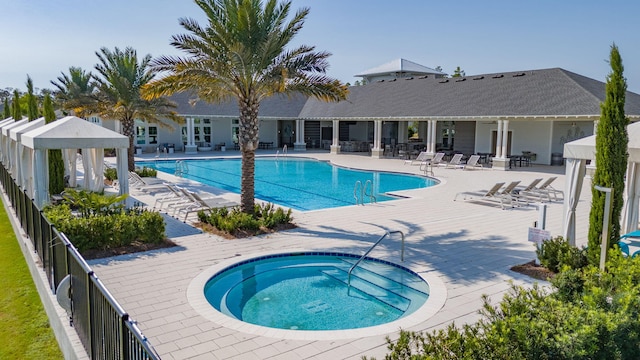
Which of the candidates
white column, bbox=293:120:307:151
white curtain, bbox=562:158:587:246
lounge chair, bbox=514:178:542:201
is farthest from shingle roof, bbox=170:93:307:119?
white curtain, bbox=562:158:587:246

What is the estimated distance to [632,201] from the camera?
10492 millimetres

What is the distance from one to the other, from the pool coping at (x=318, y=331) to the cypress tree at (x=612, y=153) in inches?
109

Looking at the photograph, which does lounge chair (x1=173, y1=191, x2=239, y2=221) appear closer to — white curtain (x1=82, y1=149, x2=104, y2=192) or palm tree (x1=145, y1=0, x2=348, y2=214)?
palm tree (x1=145, y1=0, x2=348, y2=214)

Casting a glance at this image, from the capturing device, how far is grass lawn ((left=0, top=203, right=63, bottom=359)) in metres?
6.09

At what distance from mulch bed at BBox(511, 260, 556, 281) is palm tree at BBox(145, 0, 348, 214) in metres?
6.56

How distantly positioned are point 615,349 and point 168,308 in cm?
545

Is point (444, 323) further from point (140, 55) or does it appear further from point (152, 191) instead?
point (140, 55)

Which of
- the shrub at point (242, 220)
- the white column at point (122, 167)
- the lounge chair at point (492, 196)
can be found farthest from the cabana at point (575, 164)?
the white column at point (122, 167)

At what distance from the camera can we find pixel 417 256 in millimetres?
9312

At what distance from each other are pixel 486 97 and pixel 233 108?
20.4 m

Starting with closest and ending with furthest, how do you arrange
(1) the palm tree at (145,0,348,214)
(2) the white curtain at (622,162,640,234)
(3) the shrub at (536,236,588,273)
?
1. (3) the shrub at (536,236,588,273)
2. (2) the white curtain at (622,162,640,234)
3. (1) the palm tree at (145,0,348,214)

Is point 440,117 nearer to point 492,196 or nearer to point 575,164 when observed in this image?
point 492,196

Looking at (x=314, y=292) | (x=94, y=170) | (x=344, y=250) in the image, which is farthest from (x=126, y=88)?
(x=314, y=292)

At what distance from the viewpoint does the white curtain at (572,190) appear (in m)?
8.69
